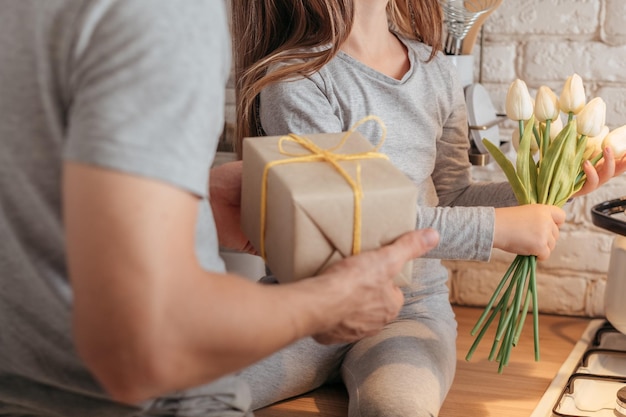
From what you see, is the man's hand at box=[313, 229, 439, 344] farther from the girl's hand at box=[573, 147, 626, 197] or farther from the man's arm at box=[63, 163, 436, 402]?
the girl's hand at box=[573, 147, 626, 197]

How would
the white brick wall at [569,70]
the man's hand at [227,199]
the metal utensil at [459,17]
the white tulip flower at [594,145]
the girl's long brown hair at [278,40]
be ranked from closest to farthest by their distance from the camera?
the man's hand at [227,199]
the white tulip flower at [594,145]
the girl's long brown hair at [278,40]
the metal utensil at [459,17]
the white brick wall at [569,70]

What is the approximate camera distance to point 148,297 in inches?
24.3

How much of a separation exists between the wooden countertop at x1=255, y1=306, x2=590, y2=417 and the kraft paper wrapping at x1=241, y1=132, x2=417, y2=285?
530mm

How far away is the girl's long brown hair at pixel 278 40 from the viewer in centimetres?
136

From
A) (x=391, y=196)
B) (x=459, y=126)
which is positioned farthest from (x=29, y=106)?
(x=459, y=126)

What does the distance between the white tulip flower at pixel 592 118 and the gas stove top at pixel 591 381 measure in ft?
1.43

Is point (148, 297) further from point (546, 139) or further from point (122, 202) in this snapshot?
point (546, 139)

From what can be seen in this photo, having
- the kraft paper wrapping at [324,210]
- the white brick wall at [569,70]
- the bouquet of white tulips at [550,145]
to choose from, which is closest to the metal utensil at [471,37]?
the white brick wall at [569,70]

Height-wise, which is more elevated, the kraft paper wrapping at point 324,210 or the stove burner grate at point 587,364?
the kraft paper wrapping at point 324,210

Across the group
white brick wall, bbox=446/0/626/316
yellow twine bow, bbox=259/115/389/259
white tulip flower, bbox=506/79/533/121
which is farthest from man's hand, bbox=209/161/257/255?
white brick wall, bbox=446/0/626/316

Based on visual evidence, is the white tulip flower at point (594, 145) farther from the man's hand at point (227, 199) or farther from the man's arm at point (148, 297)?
the man's arm at point (148, 297)

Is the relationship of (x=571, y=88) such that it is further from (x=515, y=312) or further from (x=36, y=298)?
(x=36, y=298)

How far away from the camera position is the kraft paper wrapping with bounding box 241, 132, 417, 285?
2.76 feet

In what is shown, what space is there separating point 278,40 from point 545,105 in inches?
20.1
